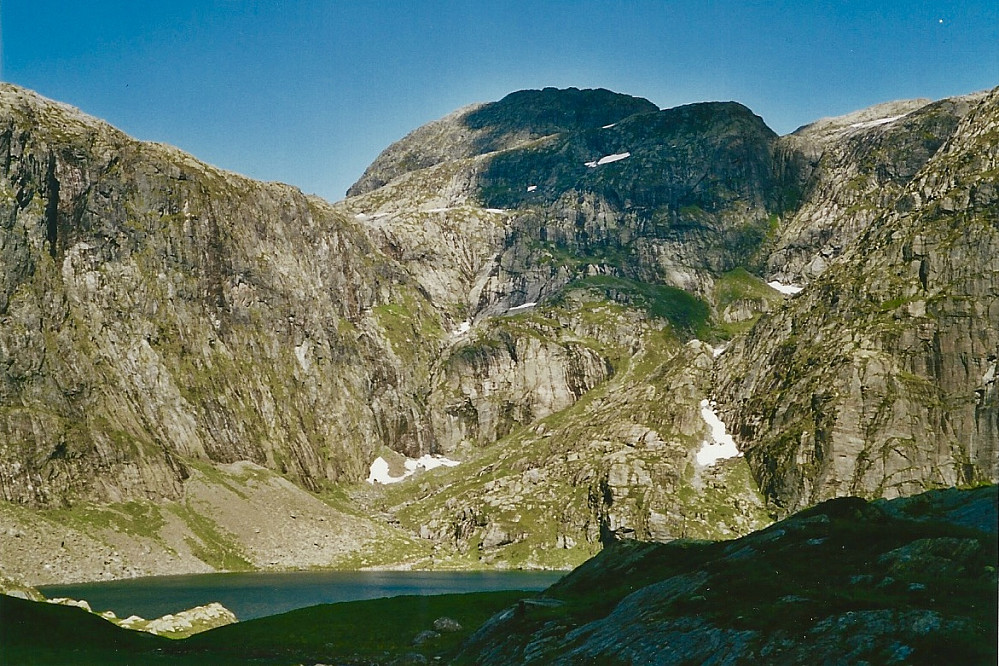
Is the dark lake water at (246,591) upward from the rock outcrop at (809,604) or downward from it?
downward

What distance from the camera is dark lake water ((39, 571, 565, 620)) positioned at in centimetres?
13725

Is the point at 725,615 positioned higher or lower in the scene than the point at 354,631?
higher

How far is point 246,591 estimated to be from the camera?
6590 inches

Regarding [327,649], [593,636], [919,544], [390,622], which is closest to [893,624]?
[919,544]

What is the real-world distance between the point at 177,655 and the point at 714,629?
39235mm

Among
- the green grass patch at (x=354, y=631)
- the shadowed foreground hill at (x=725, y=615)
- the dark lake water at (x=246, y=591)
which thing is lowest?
the dark lake water at (x=246, y=591)

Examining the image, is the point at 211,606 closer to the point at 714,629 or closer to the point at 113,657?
the point at 113,657

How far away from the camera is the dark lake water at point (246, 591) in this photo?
450ft

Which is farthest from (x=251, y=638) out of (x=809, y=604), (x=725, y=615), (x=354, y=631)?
(x=809, y=604)

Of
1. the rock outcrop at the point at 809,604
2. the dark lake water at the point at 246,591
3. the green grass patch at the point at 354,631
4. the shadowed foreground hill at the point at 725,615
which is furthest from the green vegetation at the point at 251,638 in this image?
the dark lake water at the point at 246,591

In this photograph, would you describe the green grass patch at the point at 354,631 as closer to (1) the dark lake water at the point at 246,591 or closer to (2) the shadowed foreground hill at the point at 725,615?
(2) the shadowed foreground hill at the point at 725,615

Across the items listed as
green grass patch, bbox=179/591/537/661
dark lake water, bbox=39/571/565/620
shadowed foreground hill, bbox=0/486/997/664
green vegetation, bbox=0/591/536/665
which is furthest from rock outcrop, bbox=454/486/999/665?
dark lake water, bbox=39/571/565/620

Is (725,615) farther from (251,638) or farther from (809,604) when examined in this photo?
(251,638)

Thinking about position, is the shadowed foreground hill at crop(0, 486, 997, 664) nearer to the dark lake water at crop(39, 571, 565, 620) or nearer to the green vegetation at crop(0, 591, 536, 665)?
the green vegetation at crop(0, 591, 536, 665)
